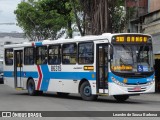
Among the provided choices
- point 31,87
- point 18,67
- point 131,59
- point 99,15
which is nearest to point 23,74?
point 18,67

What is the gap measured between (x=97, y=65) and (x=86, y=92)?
155 cm

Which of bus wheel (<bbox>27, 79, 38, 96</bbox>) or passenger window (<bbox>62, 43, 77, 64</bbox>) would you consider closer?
passenger window (<bbox>62, 43, 77, 64</bbox>)

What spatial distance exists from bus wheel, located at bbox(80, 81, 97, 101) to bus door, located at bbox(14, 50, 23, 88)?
21.5 ft

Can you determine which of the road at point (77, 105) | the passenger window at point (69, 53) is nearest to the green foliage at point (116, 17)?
the passenger window at point (69, 53)

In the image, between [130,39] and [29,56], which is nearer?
[130,39]

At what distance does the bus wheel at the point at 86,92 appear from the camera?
20969 mm

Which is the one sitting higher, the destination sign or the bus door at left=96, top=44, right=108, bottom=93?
the destination sign

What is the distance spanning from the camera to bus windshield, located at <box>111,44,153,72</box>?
1964cm

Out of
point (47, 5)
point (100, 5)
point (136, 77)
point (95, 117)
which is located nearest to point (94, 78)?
point (136, 77)

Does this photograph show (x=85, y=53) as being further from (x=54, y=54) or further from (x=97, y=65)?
(x=54, y=54)

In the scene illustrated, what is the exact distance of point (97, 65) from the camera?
20453 mm

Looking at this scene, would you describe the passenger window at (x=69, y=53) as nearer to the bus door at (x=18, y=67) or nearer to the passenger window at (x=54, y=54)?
the passenger window at (x=54, y=54)

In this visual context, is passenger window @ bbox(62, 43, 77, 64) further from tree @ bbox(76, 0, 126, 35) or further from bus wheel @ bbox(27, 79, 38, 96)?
tree @ bbox(76, 0, 126, 35)

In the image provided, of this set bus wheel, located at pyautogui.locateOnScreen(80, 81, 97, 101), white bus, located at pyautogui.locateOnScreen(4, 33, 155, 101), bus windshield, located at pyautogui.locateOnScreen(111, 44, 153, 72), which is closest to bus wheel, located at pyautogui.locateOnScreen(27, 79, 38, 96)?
white bus, located at pyautogui.locateOnScreen(4, 33, 155, 101)
